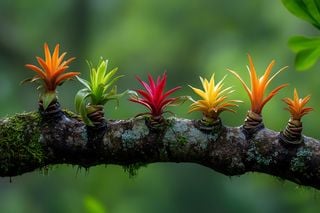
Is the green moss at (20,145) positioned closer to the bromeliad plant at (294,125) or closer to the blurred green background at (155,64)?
the bromeliad plant at (294,125)

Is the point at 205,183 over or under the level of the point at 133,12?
under

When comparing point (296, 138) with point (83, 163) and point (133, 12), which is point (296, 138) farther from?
point (133, 12)

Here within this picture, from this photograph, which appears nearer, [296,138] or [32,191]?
[296,138]

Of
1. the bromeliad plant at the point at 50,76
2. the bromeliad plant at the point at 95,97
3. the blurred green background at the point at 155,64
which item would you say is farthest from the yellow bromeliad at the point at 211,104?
the blurred green background at the point at 155,64

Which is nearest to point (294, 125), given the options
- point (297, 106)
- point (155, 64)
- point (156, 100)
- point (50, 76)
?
point (297, 106)

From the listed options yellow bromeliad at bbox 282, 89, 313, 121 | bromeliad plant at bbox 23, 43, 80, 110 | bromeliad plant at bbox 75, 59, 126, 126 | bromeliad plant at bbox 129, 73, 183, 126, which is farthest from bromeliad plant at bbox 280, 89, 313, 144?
bromeliad plant at bbox 23, 43, 80, 110

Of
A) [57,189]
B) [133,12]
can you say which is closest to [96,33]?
[133,12]
